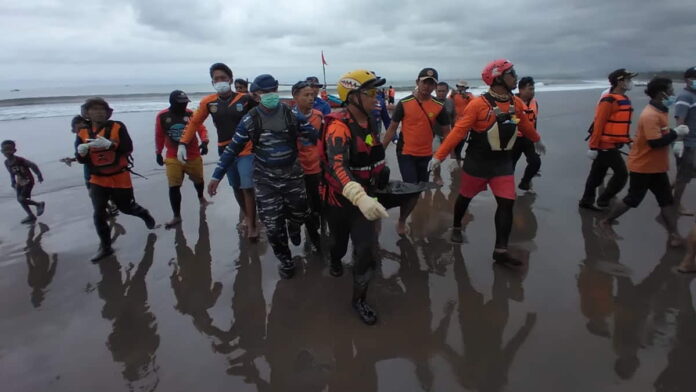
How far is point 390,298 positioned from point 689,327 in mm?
2321

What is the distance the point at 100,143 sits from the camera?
4.31 m

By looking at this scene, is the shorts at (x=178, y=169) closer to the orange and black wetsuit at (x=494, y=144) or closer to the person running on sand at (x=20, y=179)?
the person running on sand at (x=20, y=179)

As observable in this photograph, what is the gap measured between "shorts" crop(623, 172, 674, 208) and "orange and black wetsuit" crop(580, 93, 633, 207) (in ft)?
2.26

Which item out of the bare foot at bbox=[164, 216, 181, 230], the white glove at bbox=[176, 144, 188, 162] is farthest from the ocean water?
the bare foot at bbox=[164, 216, 181, 230]

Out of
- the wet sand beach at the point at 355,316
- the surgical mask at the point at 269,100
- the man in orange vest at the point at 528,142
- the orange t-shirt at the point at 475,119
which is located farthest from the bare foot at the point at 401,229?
the man in orange vest at the point at 528,142

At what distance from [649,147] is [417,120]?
2.57 meters

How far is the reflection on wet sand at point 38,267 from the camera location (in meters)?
3.87

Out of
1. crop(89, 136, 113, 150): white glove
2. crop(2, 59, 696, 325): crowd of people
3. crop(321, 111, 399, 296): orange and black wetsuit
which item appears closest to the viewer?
crop(321, 111, 399, 296): orange and black wetsuit

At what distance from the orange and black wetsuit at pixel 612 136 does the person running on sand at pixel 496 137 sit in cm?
179

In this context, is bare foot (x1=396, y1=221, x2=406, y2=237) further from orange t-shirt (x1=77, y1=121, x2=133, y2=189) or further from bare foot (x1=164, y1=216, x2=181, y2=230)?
orange t-shirt (x1=77, y1=121, x2=133, y2=189)

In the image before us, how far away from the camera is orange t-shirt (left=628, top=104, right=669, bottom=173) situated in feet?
13.6

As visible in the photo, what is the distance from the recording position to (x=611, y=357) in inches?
105

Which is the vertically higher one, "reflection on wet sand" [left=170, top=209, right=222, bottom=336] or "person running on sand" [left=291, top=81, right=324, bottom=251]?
"person running on sand" [left=291, top=81, right=324, bottom=251]

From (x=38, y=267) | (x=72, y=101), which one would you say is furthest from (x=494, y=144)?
(x=72, y=101)
